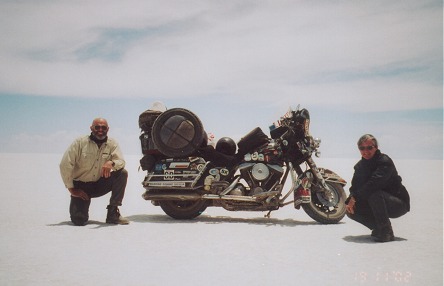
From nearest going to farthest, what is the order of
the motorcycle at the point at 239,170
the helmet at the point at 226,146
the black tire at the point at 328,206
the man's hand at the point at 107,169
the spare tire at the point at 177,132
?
the man's hand at the point at 107,169, the black tire at the point at 328,206, the motorcycle at the point at 239,170, the spare tire at the point at 177,132, the helmet at the point at 226,146

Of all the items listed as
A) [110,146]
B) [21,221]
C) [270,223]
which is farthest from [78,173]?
[270,223]

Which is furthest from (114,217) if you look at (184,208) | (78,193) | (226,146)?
(226,146)

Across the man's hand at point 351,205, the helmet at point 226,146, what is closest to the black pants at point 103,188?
the helmet at point 226,146

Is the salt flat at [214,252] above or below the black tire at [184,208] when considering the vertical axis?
below

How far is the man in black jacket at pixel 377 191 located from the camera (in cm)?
522

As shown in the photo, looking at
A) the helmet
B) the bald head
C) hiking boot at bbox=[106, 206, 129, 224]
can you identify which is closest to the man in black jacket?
the helmet

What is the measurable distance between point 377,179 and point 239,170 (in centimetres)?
251

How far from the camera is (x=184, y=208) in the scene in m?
7.27

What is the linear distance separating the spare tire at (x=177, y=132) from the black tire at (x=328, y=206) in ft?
6.81

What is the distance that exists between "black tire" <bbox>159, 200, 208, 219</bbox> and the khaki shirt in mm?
1136

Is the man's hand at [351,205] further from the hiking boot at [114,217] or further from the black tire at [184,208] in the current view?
the hiking boot at [114,217]

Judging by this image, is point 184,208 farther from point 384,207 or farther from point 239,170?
point 384,207

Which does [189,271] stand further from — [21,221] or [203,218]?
[21,221]

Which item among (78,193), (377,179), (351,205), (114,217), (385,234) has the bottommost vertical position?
(114,217)
